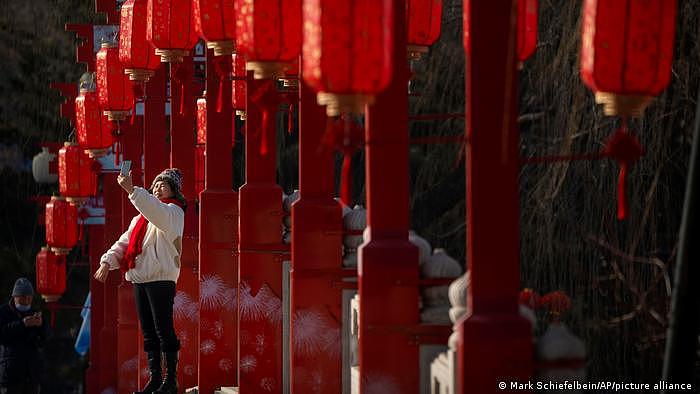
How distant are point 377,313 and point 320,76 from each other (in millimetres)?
1578

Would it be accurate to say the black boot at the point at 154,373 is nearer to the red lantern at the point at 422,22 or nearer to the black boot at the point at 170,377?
the black boot at the point at 170,377

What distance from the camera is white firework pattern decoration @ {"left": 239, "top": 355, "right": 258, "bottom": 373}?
1258cm

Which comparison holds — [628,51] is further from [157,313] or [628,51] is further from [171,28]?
[171,28]

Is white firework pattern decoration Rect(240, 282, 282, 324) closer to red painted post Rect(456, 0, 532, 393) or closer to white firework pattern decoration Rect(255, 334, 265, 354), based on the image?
white firework pattern decoration Rect(255, 334, 265, 354)

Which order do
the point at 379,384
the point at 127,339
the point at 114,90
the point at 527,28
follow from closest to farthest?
the point at 379,384
the point at 527,28
the point at 114,90
the point at 127,339

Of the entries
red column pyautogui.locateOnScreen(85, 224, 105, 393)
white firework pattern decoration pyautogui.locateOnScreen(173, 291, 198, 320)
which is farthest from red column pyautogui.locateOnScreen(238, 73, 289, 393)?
red column pyautogui.locateOnScreen(85, 224, 105, 393)

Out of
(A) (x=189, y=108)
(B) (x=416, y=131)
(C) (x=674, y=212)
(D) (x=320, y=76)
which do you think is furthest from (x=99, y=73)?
(D) (x=320, y=76)

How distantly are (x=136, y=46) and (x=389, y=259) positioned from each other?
249 inches

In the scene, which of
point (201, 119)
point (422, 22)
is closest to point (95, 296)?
point (201, 119)

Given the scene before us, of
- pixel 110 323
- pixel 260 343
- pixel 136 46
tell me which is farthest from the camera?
pixel 110 323

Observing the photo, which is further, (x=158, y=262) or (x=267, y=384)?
(x=267, y=384)

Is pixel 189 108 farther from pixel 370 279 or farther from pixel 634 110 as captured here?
pixel 634 110

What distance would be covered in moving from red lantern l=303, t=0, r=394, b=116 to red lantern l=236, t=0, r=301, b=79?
209cm

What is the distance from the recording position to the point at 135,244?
40.0 ft
